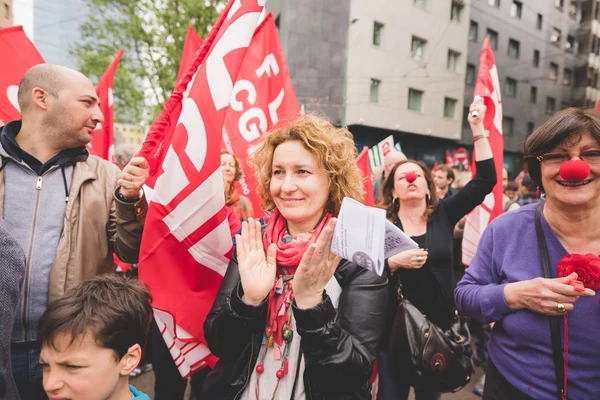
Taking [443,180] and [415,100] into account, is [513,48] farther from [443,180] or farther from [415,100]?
[443,180]

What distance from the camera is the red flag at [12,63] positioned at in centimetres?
328

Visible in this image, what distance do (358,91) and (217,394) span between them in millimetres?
17160

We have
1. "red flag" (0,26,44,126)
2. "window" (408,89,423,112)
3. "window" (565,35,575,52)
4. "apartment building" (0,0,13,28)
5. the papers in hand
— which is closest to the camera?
the papers in hand

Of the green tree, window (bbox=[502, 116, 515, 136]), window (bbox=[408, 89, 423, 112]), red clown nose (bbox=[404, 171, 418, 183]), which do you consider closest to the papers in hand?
red clown nose (bbox=[404, 171, 418, 183])

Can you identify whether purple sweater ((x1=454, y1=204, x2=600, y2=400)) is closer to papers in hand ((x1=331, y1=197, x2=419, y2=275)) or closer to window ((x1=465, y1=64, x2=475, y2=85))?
papers in hand ((x1=331, y1=197, x2=419, y2=275))

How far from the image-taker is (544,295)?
131 cm

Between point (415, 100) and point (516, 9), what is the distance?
33.6ft

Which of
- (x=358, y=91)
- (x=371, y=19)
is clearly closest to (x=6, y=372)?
(x=358, y=91)

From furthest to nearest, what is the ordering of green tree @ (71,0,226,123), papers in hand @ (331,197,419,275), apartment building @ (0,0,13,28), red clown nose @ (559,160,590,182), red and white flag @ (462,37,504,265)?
1. green tree @ (71,0,226,123)
2. apartment building @ (0,0,13,28)
3. red and white flag @ (462,37,504,265)
4. red clown nose @ (559,160,590,182)
5. papers in hand @ (331,197,419,275)

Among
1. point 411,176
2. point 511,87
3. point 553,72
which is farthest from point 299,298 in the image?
point 553,72

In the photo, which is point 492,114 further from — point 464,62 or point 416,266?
point 464,62

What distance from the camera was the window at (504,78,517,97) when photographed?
77.5 feet

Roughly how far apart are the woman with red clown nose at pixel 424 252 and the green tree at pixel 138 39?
1194 centimetres

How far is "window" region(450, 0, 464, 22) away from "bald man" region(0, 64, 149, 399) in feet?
72.8
